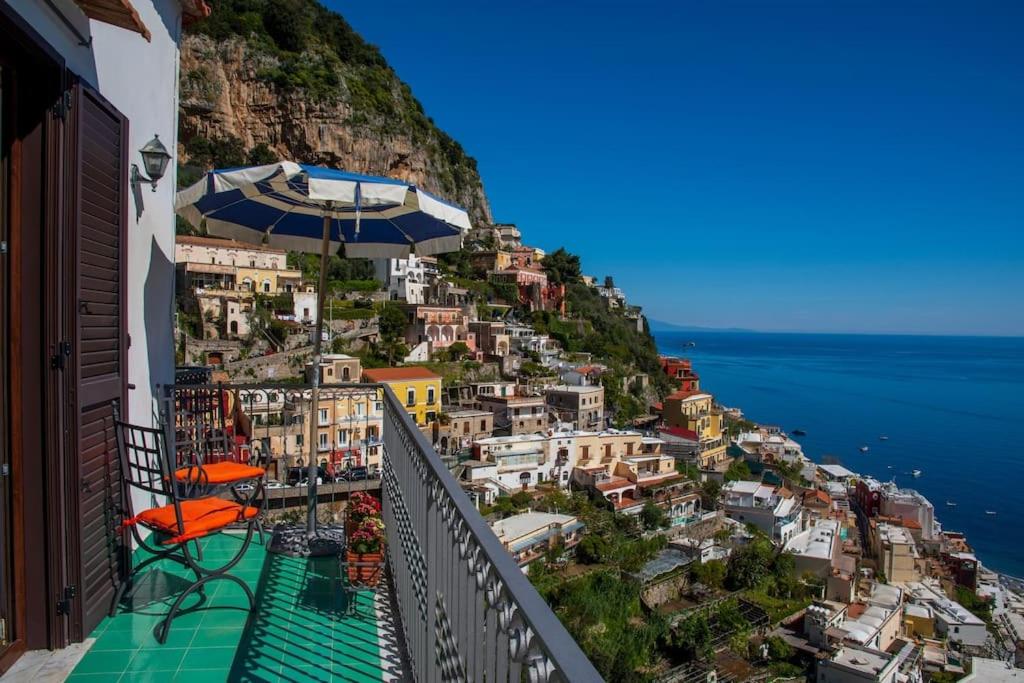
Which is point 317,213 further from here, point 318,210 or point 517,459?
point 517,459

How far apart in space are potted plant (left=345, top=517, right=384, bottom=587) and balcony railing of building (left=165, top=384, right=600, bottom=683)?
94 mm

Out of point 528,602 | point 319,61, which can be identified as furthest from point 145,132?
point 319,61

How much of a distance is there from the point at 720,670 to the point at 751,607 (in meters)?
3.98

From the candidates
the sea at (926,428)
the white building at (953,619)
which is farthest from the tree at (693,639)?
the sea at (926,428)

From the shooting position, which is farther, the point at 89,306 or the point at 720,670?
the point at 720,670

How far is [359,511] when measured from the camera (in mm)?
Answer: 3570

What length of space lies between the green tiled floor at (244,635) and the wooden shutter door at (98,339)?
0.18 meters

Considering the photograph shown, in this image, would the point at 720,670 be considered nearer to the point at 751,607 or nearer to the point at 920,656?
the point at 751,607

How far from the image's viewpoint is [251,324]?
31.3 meters

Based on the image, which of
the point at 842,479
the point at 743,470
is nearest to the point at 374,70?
the point at 743,470

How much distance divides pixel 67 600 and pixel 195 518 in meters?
0.52

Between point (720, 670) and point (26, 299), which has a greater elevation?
point (26, 299)

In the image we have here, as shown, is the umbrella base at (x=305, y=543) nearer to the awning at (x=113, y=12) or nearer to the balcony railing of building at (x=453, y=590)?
the balcony railing of building at (x=453, y=590)

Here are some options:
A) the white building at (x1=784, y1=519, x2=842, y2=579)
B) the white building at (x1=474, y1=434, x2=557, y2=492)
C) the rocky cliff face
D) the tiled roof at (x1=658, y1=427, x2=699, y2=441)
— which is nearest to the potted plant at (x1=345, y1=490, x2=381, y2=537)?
the white building at (x1=474, y1=434, x2=557, y2=492)
